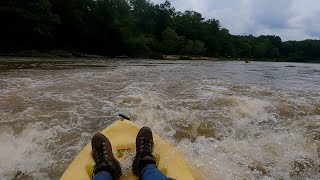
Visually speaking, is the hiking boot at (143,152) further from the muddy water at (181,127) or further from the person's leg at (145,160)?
the muddy water at (181,127)

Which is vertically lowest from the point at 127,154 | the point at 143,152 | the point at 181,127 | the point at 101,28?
the point at 181,127

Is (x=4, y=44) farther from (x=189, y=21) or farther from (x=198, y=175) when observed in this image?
(x=189, y=21)

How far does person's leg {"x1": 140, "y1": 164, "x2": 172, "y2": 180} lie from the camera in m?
2.62

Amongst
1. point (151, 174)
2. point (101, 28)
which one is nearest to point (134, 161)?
point (151, 174)

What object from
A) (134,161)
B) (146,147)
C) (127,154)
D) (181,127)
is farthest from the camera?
(181,127)

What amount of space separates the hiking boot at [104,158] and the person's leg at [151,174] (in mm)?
285

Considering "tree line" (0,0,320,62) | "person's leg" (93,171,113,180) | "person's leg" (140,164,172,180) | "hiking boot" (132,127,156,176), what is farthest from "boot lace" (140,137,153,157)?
"tree line" (0,0,320,62)

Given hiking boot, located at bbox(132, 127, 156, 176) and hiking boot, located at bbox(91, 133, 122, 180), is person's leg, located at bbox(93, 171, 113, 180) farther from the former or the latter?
hiking boot, located at bbox(132, 127, 156, 176)

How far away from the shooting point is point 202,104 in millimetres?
6723

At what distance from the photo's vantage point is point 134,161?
3.13 m

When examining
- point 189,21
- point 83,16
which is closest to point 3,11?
point 83,16

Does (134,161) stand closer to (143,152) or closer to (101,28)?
(143,152)

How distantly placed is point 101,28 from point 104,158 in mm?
38694

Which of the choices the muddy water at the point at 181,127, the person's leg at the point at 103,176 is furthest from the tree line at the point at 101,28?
the person's leg at the point at 103,176
